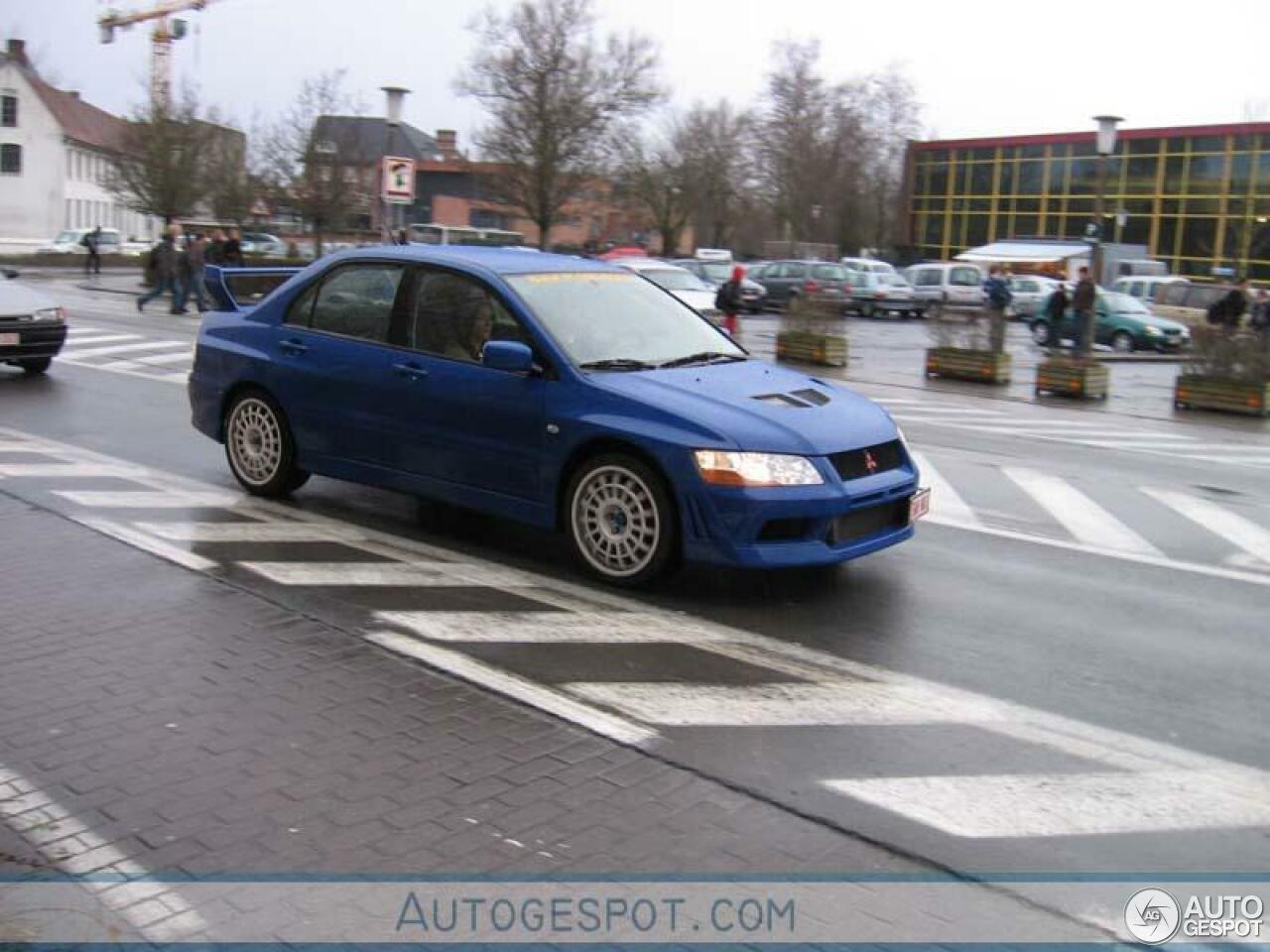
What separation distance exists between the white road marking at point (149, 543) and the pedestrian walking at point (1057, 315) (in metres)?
23.7

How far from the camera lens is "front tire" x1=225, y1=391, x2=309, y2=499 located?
8562 millimetres

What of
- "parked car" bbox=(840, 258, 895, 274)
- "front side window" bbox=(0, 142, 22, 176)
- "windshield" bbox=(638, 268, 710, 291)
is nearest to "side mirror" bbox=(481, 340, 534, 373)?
"windshield" bbox=(638, 268, 710, 291)

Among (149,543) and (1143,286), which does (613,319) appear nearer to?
(149,543)

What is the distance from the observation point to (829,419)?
6906mm

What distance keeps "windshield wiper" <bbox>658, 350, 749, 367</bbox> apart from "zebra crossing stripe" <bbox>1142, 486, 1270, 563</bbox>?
12.1ft

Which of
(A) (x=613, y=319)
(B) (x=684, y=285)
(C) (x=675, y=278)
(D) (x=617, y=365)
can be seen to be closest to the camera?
(D) (x=617, y=365)

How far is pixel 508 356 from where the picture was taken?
693cm

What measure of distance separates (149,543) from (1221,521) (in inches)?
295

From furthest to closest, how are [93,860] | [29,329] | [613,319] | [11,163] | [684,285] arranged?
1. [11,163]
2. [684,285]
3. [29,329]
4. [613,319]
5. [93,860]

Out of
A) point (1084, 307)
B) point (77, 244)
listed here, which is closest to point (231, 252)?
point (1084, 307)

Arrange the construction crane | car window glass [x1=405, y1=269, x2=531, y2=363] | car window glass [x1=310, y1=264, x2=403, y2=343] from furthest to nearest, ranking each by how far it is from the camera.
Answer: the construction crane
car window glass [x1=310, y1=264, x2=403, y2=343]
car window glass [x1=405, y1=269, x2=531, y2=363]

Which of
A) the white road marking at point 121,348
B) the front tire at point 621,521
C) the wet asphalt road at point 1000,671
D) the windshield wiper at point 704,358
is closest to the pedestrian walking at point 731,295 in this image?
the white road marking at point 121,348

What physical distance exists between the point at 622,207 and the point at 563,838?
6990 centimetres

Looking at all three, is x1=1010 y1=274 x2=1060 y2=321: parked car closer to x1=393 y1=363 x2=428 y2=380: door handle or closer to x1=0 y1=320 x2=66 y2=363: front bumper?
x1=0 y1=320 x2=66 y2=363: front bumper
